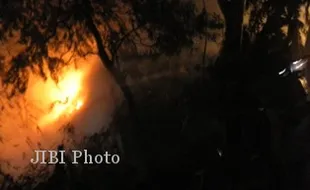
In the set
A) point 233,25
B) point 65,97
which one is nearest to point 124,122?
point 65,97

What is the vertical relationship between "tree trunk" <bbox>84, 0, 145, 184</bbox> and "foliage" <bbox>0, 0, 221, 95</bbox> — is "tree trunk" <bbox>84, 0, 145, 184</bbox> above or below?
below

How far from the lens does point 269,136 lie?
3.71 ft

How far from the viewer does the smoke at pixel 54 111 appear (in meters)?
0.92

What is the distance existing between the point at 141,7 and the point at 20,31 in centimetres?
29

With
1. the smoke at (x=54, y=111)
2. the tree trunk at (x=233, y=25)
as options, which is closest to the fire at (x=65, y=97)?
the smoke at (x=54, y=111)

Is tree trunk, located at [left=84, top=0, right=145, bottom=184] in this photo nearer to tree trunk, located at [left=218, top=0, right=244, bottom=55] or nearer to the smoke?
the smoke

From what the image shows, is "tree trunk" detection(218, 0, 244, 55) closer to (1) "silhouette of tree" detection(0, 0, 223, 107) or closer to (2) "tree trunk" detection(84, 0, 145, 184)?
(1) "silhouette of tree" detection(0, 0, 223, 107)

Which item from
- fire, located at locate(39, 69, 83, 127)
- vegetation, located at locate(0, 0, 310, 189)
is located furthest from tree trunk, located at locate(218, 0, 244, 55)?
fire, located at locate(39, 69, 83, 127)

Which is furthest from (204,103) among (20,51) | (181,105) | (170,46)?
(20,51)

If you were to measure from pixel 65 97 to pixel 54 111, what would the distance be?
0.04 meters

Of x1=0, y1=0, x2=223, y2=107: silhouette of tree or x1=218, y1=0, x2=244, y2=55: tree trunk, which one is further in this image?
x1=218, y1=0, x2=244, y2=55: tree trunk

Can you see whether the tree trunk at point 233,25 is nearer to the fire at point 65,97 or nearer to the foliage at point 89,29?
the foliage at point 89,29

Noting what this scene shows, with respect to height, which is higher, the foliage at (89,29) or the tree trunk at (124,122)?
the foliage at (89,29)

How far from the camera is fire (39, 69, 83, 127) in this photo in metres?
0.94
